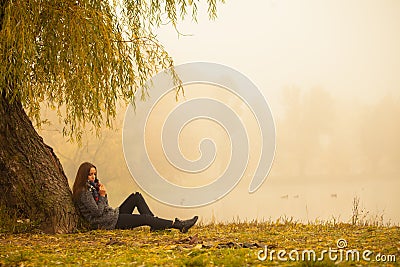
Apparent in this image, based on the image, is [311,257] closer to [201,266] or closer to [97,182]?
[201,266]

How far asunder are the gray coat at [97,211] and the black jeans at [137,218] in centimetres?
9

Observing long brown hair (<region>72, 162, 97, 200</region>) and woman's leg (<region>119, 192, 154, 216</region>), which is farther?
Result: woman's leg (<region>119, 192, 154, 216</region>)

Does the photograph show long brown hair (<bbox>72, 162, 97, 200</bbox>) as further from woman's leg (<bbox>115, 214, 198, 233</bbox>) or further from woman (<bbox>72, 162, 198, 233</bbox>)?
woman's leg (<bbox>115, 214, 198, 233</bbox>)

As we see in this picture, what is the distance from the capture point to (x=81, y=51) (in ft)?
20.5

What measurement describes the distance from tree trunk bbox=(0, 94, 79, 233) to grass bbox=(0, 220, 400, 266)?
29 cm

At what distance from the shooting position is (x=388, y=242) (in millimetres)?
5492

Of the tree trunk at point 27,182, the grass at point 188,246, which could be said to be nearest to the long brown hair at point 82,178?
the tree trunk at point 27,182

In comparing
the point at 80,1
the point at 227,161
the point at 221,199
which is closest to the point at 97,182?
the point at 80,1

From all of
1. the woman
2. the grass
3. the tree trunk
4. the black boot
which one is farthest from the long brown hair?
the black boot

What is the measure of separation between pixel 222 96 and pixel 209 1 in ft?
21.3

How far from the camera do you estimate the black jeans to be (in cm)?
689

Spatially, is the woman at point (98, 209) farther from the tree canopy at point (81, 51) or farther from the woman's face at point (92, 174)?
the tree canopy at point (81, 51)

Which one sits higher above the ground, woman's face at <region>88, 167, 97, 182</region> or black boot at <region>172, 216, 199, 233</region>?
woman's face at <region>88, 167, 97, 182</region>

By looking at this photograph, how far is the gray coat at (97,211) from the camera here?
699 centimetres
